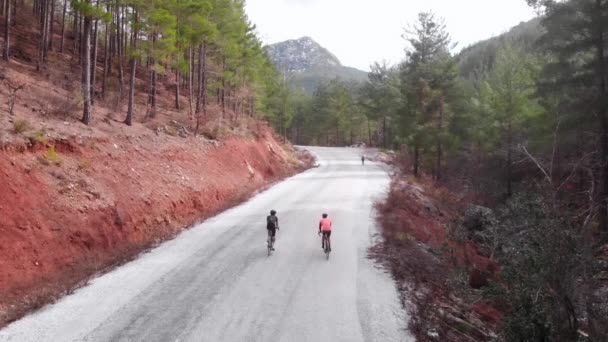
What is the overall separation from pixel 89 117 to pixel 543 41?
2064 cm

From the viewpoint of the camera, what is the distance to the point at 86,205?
13.8 m

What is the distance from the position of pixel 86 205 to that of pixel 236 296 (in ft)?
21.7

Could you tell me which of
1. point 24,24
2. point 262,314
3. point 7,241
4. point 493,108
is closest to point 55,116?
point 7,241

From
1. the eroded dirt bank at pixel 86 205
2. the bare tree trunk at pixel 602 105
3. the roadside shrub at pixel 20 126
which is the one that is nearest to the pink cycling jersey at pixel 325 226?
the eroded dirt bank at pixel 86 205

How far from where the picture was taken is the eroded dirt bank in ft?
35.5

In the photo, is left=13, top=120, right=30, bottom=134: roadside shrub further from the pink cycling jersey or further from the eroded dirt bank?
the pink cycling jersey

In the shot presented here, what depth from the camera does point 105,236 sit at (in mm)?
13734

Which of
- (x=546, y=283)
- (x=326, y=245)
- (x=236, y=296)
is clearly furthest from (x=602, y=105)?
(x=236, y=296)

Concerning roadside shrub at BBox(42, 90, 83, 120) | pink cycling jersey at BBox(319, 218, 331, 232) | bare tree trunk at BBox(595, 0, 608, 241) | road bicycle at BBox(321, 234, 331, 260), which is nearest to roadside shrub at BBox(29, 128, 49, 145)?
roadside shrub at BBox(42, 90, 83, 120)

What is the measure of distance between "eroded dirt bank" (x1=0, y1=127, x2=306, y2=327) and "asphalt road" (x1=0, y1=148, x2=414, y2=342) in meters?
1.09

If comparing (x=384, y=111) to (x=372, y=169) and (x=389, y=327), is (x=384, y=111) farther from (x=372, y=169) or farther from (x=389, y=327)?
(x=389, y=327)


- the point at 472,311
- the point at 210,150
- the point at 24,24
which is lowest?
the point at 472,311

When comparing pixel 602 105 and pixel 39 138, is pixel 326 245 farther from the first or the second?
pixel 602 105

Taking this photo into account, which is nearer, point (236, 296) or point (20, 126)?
point (236, 296)
